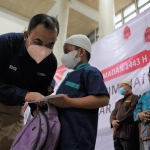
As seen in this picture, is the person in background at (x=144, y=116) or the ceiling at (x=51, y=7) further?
the ceiling at (x=51, y=7)

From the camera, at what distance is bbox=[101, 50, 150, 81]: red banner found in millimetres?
2256

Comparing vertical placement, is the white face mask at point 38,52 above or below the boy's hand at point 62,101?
above

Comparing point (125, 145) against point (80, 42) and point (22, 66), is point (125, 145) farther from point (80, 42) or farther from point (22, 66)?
point (22, 66)

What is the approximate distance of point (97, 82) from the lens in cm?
100

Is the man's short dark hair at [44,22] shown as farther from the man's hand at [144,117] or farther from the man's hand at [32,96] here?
the man's hand at [144,117]

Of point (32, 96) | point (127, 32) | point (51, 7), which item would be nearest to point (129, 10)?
point (51, 7)

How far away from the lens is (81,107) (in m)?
0.96

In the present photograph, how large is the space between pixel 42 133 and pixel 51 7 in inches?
314

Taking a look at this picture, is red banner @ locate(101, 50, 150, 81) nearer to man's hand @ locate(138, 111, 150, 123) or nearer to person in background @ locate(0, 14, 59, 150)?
man's hand @ locate(138, 111, 150, 123)

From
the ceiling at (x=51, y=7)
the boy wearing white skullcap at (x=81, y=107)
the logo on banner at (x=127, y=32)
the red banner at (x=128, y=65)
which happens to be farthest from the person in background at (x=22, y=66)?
the ceiling at (x=51, y=7)

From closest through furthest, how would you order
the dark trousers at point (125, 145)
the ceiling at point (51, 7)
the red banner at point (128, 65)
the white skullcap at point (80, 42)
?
1. the white skullcap at point (80, 42)
2. the dark trousers at point (125, 145)
3. the red banner at point (128, 65)
4. the ceiling at point (51, 7)

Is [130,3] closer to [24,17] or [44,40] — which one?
[24,17]

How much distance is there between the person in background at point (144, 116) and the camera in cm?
186

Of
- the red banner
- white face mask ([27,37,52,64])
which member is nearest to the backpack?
white face mask ([27,37,52,64])
